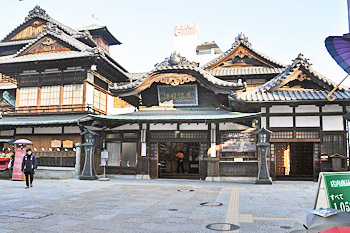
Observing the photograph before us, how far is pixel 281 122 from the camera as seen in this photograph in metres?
18.0

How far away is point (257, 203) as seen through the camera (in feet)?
33.4

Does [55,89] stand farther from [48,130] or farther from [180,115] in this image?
[180,115]

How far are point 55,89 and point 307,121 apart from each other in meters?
17.8

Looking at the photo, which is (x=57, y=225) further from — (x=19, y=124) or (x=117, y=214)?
(x=19, y=124)

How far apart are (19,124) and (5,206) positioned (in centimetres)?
1358

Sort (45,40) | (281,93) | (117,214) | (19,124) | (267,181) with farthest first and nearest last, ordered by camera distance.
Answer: (45,40) < (19,124) < (281,93) < (267,181) < (117,214)

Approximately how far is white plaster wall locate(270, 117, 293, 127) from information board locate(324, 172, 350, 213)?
1320cm

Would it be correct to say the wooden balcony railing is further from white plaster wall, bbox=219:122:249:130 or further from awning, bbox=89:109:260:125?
white plaster wall, bbox=219:122:249:130

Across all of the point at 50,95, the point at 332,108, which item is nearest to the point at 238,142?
the point at 332,108

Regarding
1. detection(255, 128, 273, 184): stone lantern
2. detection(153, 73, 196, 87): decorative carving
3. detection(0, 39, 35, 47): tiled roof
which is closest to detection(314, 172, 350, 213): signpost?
detection(255, 128, 273, 184): stone lantern

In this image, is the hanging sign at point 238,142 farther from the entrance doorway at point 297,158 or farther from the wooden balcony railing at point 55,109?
the wooden balcony railing at point 55,109

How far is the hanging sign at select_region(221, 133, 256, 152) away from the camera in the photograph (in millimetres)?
18438

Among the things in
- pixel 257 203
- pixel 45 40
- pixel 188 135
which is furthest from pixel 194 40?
pixel 257 203

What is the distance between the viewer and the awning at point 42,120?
2055 cm
